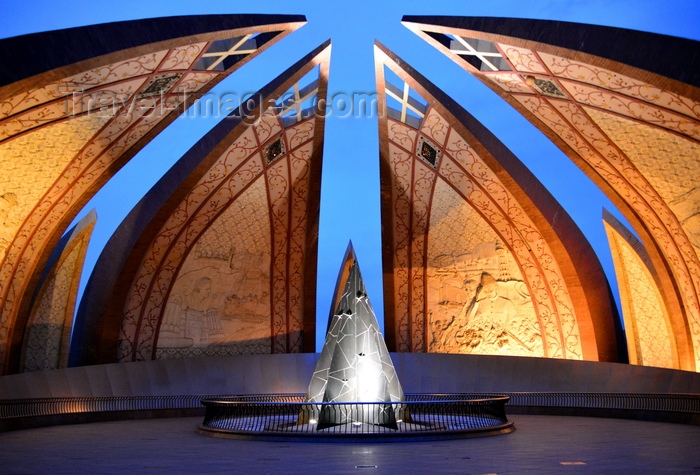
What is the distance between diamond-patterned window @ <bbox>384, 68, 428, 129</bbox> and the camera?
8914mm

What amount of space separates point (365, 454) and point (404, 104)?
19.0 ft

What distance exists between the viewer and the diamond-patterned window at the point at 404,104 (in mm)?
8914

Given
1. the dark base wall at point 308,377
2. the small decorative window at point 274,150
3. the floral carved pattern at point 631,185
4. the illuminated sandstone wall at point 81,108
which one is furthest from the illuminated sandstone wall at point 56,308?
the floral carved pattern at point 631,185

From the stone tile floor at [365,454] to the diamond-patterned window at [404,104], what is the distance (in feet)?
15.5

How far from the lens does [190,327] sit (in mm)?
10508

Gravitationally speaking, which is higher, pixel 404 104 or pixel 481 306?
pixel 404 104

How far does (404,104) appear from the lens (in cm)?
913

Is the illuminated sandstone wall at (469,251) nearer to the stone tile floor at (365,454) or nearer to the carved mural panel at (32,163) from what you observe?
the stone tile floor at (365,454)

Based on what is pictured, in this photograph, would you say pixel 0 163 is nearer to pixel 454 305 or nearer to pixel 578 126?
pixel 578 126

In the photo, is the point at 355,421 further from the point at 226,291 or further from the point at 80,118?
the point at 226,291

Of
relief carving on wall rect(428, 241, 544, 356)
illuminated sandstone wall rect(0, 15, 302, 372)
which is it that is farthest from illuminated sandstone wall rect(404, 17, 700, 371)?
illuminated sandstone wall rect(0, 15, 302, 372)

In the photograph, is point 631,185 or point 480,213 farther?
point 480,213

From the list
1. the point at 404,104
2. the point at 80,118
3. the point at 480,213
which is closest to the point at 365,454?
the point at 80,118

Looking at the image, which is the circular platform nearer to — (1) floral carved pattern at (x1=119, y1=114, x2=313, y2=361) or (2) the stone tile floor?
(2) the stone tile floor
